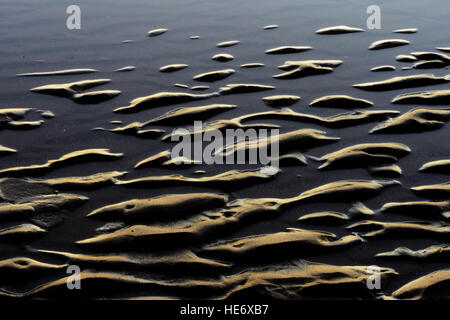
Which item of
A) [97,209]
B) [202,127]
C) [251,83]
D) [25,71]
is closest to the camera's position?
[97,209]

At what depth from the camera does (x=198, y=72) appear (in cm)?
460

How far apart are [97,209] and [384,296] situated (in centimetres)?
153

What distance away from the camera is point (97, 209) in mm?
2777

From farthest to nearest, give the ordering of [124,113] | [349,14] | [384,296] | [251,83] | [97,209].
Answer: [349,14]
[251,83]
[124,113]
[97,209]
[384,296]

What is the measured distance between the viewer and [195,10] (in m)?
6.32

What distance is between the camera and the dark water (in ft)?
8.96

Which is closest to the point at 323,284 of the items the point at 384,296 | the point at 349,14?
the point at 384,296

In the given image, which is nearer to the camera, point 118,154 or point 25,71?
point 118,154

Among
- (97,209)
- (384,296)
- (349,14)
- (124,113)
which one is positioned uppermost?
(349,14)

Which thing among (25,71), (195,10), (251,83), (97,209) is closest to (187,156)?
(97,209)

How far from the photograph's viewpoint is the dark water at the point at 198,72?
273 centimetres

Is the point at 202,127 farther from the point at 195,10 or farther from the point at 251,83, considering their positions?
the point at 195,10
